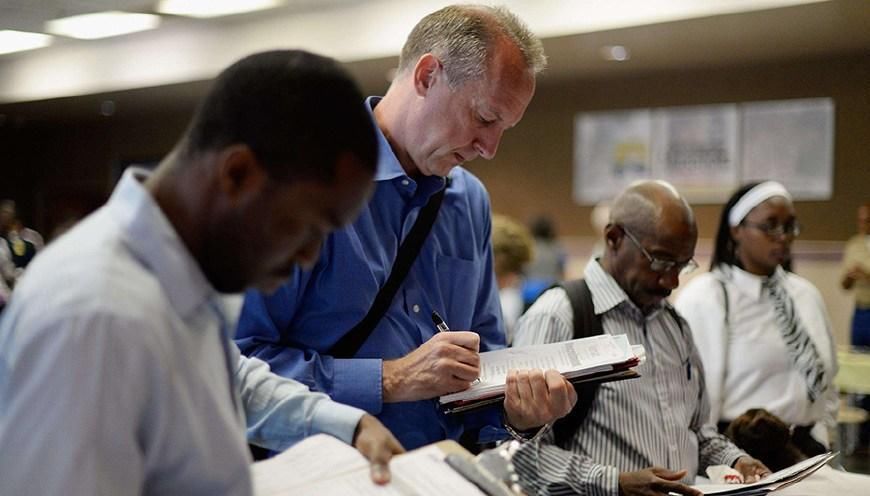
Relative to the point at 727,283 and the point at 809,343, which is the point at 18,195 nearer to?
the point at 727,283

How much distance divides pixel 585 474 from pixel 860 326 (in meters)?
5.76

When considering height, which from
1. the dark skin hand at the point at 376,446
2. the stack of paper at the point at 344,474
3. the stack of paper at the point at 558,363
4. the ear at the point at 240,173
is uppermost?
the ear at the point at 240,173

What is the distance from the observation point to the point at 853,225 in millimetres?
8180

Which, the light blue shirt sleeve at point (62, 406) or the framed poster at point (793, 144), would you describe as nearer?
the light blue shirt sleeve at point (62, 406)

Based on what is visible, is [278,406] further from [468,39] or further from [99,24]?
[99,24]

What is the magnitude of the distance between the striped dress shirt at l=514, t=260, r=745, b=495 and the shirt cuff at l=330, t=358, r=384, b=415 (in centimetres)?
54

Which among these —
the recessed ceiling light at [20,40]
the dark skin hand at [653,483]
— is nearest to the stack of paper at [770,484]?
the dark skin hand at [653,483]

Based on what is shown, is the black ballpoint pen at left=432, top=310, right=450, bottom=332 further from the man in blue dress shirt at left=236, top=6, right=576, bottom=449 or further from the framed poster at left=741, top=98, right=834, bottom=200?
the framed poster at left=741, top=98, right=834, bottom=200

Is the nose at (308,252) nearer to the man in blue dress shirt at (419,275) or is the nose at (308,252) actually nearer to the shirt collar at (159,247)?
the shirt collar at (159,247)

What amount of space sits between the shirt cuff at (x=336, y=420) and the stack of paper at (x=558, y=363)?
0.41 metres

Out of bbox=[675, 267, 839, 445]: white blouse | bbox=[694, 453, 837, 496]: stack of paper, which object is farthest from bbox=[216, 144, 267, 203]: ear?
bbox=[675, 267, 839, 445]: white blouse

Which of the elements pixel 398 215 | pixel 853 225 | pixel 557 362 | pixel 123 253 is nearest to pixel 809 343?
pixel 557 362

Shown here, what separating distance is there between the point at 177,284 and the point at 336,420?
41 cm

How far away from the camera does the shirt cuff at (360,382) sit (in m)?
1.52
